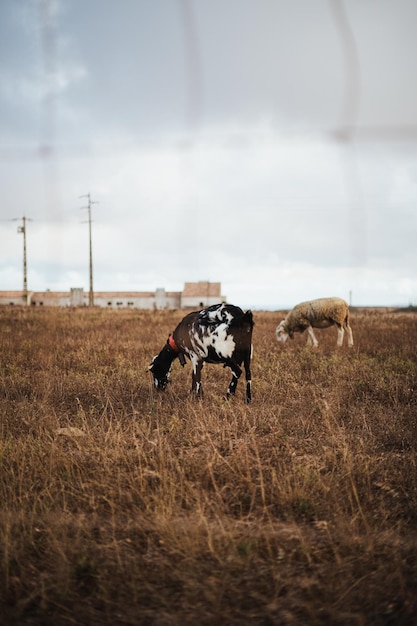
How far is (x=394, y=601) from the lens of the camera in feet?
10.4

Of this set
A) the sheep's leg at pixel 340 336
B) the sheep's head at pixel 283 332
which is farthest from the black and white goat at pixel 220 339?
the sheep's head at pixel 283 332

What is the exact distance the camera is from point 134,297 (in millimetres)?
92938

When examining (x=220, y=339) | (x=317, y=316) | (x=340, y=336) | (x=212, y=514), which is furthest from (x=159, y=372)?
(x=317, y=316)

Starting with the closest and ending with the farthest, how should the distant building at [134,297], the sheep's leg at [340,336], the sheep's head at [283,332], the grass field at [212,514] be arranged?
the grass field at [212,514] < the sheep's leg at [340,336] < the sheep's head at [283,332] < the distant building at [134,297]

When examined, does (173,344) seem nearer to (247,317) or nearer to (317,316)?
(247,317)

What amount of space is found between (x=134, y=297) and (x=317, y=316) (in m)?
75.3

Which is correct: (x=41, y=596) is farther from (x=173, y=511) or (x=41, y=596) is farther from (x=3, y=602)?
(x=173, y=511)

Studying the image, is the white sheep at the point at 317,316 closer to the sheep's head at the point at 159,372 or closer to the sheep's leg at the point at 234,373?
the sheep's head at the point at 159,372

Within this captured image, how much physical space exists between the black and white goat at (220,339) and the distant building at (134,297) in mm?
79433

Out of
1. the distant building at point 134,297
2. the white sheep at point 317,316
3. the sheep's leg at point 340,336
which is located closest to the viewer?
the sheep's leg at point 340,336

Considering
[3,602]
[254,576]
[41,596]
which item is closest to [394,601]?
[254,576]

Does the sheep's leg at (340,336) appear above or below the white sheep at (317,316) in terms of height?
below

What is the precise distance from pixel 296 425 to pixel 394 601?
13.1 feet

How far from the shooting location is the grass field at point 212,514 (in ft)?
10.5
